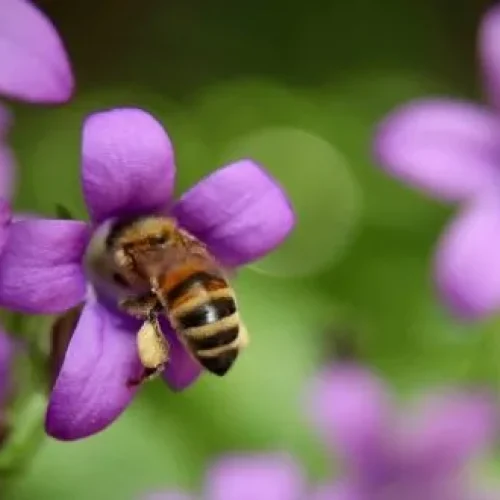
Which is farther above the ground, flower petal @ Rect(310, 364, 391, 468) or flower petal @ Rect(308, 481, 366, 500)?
flower petal @ Rect(310, 364, 391, 468)

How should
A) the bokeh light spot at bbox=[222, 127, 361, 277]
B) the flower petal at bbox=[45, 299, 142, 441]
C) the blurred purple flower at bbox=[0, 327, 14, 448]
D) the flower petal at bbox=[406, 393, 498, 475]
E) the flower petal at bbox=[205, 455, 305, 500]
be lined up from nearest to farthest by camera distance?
the flower petal at bbox=[45, 299, 142, 441] < the blurred purple flower at bbox=[0, 327, 14, 448] < the flower petal at bbox=[205, 455, 305, 500] < the flower petal at bbox=[406, 393, 498, 475] < the bokeh light spot at bbox=[222, 127, 361, 277]

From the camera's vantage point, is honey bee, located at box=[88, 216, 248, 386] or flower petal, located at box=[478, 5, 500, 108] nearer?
honey bee, located at box=[88, 216, 248, 386]

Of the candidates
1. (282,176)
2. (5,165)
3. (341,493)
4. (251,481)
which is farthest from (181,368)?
(282,176)

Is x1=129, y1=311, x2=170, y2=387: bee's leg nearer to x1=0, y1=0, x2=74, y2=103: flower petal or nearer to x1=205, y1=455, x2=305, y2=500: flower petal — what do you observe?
x1=0, y1=0, x2=74, y2=103: flower petal

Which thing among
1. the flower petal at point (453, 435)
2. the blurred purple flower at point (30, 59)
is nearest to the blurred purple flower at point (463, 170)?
the flower petal at point (453, 435)

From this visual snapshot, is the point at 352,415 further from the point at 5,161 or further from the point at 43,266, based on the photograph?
the point at 43,266

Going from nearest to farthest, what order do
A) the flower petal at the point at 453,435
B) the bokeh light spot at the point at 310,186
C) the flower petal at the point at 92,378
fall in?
the flower petal at the point at 92,378
the flower petal at the point at 453,435
the bokeh light spot at the point at 310,186

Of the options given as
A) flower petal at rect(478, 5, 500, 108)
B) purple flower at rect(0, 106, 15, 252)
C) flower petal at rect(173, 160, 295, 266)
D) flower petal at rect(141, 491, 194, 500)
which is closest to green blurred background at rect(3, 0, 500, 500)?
flower petal at rect(141, 491, 194, 500)

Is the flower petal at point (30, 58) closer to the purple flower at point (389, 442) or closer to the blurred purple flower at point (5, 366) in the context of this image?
the blurred purple flower at point (5, 366)
